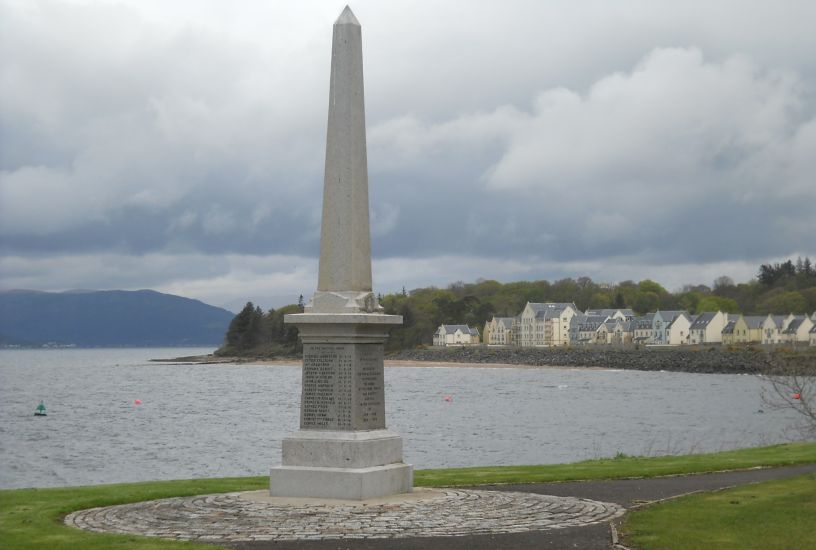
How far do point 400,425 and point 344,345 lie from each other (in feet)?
131

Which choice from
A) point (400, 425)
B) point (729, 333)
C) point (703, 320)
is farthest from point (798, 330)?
point (400, 425)

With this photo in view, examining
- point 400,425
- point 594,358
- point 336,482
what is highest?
point 594,358

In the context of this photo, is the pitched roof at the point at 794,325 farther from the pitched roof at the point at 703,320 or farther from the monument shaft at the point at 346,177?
the monument shaft at the point at 346,177

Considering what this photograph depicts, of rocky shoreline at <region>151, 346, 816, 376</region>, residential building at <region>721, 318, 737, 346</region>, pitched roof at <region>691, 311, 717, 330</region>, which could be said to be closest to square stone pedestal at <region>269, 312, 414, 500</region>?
rocky shoreline at <region>151, 346, 816, 376</region>

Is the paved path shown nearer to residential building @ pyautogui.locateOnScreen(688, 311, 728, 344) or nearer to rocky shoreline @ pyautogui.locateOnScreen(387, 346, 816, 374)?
rocky shoreline @ pyautogui.locateOnScreen(387, 346, 816, 374)

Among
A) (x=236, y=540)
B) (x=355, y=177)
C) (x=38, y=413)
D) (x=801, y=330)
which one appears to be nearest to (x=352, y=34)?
(x=355, y=177)

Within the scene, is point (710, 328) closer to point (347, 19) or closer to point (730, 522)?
point (347, 19)

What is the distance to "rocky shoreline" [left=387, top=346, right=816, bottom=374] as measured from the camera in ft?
462

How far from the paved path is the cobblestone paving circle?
0.5 inches

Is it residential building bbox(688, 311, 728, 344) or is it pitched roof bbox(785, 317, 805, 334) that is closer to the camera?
pitched roof bbox(785, 317, 805, 334)

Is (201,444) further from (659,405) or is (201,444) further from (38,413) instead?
(659,405)

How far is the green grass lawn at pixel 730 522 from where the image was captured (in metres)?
11.6

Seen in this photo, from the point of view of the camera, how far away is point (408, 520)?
43.7 feet

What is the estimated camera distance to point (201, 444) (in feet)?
153
